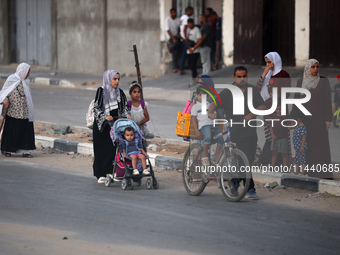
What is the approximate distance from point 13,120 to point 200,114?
13.3 ft

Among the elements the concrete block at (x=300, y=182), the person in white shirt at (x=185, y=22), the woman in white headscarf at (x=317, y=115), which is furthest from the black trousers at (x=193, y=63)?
the concrete block at (x=300, y=182)

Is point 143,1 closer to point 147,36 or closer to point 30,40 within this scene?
point 147,36

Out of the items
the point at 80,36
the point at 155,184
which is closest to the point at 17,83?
the point at 155,184

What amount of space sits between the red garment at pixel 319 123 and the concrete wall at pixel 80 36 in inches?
739

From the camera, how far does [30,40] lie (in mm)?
32906

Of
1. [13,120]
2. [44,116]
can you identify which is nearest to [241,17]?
[44,116]

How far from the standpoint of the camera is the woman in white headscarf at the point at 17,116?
40.5ft

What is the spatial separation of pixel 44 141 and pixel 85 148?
3.76 ft

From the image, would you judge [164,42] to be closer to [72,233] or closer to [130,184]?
[130,184]

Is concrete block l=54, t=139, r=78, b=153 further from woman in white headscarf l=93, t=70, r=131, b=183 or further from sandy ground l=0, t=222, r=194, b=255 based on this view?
sandy ground l=0, t=222, r=194, b=255

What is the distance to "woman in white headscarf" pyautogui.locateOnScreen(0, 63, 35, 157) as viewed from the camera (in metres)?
12.4

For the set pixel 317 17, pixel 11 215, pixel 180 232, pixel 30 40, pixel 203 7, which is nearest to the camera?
pixel 180 232

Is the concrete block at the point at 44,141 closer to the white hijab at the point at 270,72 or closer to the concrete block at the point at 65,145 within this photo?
the concrete block at the point at 65,145

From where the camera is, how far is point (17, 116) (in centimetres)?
1245
